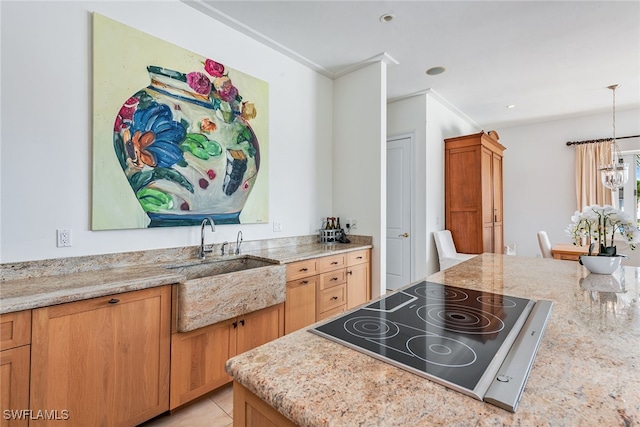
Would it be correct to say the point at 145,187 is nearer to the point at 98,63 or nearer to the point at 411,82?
the point at 98,63

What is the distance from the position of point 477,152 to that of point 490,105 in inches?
40.3

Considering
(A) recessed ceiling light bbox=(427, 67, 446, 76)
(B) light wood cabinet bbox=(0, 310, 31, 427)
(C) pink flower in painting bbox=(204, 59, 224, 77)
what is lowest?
(B) light wood cabinet bbox=(0, 310, 31, 427)

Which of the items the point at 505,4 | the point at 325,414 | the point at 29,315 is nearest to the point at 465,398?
the point at 325,414

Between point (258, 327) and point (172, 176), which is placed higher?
point (172, 176)

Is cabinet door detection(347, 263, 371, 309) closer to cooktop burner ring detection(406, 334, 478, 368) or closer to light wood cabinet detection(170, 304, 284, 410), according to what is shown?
light wood cabinet detection(170, 304, 284, 410)

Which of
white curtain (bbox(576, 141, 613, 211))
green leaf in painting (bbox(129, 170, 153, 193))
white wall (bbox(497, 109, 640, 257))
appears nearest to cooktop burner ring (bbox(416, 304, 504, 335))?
green leaf in painting (bbox(129, 170, 153, 193))

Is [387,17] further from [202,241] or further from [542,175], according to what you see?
[542,175]

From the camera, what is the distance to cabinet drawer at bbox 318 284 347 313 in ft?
8.98

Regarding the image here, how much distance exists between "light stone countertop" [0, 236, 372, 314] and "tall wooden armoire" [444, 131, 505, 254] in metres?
3.05

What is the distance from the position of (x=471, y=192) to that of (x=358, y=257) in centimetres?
233

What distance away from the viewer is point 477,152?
4297 millimetres

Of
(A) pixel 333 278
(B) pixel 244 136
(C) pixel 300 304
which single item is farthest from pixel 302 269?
(B) pixel 244 136

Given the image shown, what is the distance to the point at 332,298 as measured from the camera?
284 centimetres

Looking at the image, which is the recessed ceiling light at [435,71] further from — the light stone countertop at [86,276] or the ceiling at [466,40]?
the light stone countertop at [86,276]
